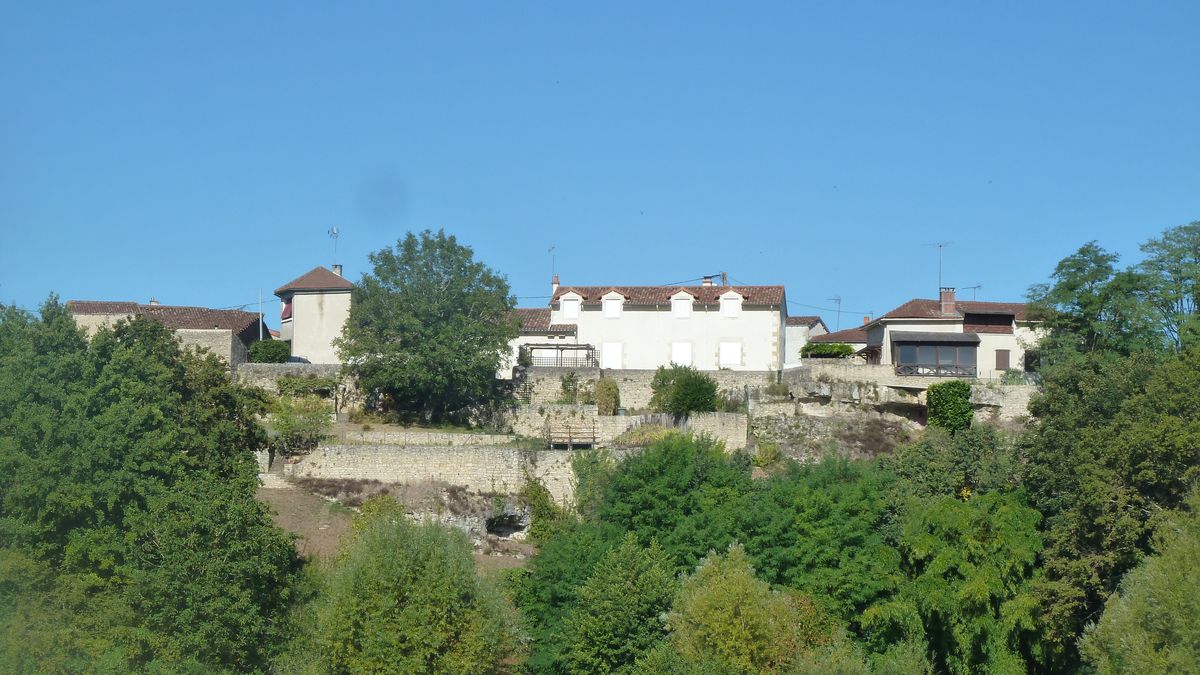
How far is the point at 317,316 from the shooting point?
5450cm

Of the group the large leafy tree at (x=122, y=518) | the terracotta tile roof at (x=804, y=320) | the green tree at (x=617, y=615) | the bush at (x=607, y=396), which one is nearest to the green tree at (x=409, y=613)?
the green tree at (x=617, y=615)

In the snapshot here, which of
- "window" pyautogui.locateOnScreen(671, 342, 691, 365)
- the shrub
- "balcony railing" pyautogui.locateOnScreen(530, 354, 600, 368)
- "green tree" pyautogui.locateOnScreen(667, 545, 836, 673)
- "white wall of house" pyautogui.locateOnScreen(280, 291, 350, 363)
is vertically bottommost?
"green tree" pyautogui.locateOnScreen(667, 545, 836, 673)

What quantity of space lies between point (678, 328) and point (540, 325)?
16.8 ft

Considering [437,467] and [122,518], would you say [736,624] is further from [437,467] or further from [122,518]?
[122,518]

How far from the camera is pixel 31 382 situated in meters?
35.2

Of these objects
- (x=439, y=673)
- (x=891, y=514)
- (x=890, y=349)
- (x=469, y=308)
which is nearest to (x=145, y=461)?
(x=439, y=673)

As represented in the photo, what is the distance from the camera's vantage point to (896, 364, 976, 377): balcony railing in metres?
49.2

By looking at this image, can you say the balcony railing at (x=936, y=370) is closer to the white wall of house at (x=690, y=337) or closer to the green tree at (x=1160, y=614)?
the white wall of house at (x=690, y=337)

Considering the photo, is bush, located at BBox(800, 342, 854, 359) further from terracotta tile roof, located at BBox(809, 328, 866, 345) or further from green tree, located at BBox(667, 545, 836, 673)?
green tree, located at BBox(667, 545, 836, 673)

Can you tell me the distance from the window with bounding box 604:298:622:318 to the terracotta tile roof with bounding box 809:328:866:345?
32.8 feet

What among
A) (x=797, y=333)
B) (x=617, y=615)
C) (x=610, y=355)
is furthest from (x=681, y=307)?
(x=617, y=615)

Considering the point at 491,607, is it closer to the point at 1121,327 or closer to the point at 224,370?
the point at 224,370

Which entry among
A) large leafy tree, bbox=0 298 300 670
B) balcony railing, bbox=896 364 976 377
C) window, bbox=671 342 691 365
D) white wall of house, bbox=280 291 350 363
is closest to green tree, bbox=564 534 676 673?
large leafy tree, bbox=0 298 300 670

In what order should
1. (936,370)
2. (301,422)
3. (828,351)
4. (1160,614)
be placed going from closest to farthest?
(1160,614), (301,422), (936,370), (828,351)
